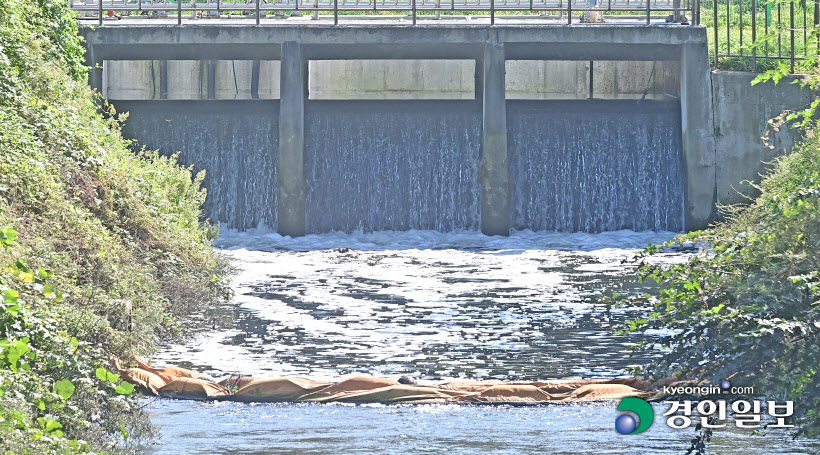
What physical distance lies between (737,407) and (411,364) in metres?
4.97

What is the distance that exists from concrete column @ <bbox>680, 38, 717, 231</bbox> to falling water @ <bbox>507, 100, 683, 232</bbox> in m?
0.92

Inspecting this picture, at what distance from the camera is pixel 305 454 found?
32.7 ft

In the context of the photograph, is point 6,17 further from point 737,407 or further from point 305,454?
point 737,407

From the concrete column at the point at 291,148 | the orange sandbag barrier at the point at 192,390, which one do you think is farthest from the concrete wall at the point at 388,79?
the orange sandbag barrier at the point at 192,390

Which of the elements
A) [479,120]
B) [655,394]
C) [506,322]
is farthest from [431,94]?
[655,394]

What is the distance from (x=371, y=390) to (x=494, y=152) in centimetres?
1441

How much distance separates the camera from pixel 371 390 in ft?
40.3

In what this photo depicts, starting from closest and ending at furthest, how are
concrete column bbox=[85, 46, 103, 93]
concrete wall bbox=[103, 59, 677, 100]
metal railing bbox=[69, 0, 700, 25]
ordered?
concrete column bbox=[85, 46, 103, 93], metal railing bbox=[69, 0, 700, 25], concrete wall bbox=[103, 59, 677, 100]

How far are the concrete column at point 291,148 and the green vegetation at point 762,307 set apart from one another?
57.4 ft

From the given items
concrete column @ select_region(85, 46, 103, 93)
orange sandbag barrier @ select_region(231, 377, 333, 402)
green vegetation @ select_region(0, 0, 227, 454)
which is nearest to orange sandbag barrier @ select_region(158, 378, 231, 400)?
orange sandbag barrier @ select_region(231, 377, 333, 402)

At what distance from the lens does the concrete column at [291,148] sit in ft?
86.3

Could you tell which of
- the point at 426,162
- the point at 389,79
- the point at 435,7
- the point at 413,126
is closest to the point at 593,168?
the point at 426,162

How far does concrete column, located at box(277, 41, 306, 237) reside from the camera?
26.3 meters

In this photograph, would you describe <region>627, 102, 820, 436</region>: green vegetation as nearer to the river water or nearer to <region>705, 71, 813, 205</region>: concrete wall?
the river water
